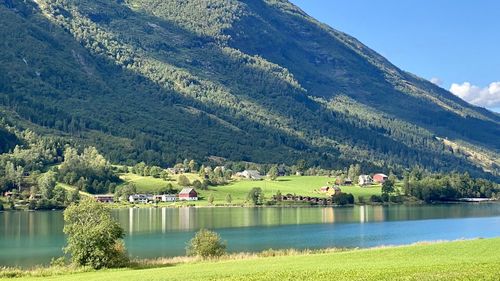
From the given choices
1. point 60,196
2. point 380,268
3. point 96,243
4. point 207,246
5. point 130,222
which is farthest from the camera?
point 60,196

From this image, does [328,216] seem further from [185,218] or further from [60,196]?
[60,196]

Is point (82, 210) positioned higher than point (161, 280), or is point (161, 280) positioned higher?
point (82, 210)

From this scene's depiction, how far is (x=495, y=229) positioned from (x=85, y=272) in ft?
272

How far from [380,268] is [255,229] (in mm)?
80770

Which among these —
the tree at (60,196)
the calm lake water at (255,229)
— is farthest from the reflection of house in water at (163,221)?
the tree at (60,196)

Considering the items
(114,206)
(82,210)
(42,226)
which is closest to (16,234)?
(42,226)

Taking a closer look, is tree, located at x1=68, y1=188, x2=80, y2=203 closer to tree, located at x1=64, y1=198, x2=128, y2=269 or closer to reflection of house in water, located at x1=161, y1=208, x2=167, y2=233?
reflection of house in water, located at x1=161, y1=208, x2=167, y2=233

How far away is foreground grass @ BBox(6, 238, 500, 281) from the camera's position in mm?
40094

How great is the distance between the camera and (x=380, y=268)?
4466cm

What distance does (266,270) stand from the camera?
48.3 meters

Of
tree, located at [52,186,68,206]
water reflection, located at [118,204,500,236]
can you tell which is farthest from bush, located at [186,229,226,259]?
tree, located at [52,186,68,206]

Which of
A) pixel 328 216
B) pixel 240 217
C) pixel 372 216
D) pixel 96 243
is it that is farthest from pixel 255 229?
pixel 96 243

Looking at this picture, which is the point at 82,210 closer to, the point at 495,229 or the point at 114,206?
the point at 495,229

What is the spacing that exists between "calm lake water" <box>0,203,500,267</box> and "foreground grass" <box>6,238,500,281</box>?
3431 cm
